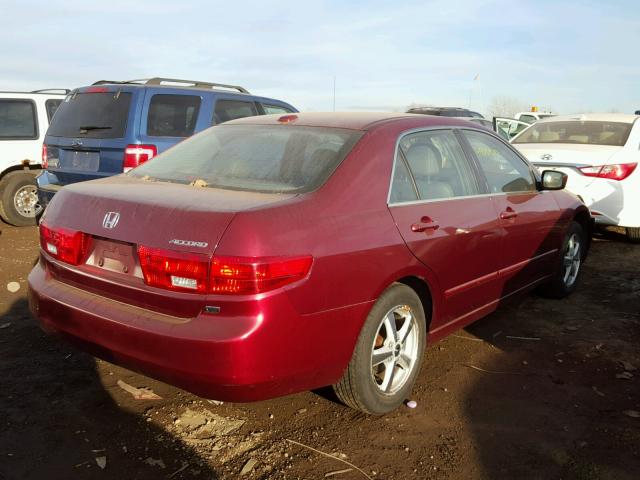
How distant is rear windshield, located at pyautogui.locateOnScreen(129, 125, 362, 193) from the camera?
3.01 meters

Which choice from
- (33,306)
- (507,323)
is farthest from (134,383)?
(507,323)

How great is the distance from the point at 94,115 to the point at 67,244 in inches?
155

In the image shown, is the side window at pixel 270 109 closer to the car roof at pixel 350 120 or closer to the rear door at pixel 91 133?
the rear door at pixel 91 133

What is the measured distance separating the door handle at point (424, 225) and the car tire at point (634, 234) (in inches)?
210

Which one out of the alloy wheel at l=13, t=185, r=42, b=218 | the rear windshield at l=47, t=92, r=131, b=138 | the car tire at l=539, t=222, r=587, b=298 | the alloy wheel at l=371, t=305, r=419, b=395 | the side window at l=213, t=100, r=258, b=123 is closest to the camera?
the alloy wheel at l=371, t=305, r=419, b=395

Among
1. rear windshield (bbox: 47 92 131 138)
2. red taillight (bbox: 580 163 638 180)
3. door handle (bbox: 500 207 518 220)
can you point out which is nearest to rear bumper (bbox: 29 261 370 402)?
door handle (bbox: 500 207 518 220)

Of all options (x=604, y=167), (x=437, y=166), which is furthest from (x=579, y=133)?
(x=437, y=166)

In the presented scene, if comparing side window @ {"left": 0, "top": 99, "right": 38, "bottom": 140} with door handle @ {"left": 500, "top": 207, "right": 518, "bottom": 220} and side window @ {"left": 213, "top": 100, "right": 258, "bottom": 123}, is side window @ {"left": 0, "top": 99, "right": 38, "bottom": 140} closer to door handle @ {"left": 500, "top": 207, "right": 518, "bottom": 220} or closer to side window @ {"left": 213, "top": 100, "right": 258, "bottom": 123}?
side window @ {"left": 213, "top": 100, "right": 258, "bottom": 123}

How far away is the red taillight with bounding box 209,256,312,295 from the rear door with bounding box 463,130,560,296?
6.73 feet

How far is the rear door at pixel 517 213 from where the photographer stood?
408 centimetres

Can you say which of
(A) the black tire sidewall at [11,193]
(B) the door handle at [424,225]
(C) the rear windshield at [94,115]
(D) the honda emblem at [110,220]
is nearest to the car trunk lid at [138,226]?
(D) the honda emblem at [110,220]

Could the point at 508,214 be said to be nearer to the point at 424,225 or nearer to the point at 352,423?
the point at 424,225

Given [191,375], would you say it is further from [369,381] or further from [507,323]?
[507,323]

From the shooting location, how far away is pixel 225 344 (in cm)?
241
